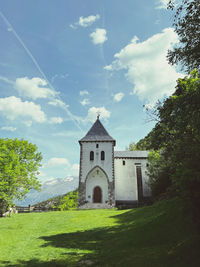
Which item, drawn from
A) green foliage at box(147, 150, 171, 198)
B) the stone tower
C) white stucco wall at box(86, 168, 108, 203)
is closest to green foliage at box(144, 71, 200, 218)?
green foliage at box(147, 150, 171, 198)

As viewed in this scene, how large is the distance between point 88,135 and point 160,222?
23465 millimetres

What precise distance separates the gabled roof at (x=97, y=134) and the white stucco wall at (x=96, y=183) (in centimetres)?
501

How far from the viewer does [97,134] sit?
31312 millimetres

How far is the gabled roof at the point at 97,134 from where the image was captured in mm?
30227

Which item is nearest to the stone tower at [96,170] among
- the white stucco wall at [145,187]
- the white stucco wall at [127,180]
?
the white stucco wall at [127,180]

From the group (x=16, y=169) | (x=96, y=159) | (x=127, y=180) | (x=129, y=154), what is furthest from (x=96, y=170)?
(x=16, y=169)

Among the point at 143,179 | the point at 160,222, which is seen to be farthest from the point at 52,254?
the point at 143,179

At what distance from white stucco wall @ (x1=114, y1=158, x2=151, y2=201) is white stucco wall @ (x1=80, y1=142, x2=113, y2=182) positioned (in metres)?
3.93

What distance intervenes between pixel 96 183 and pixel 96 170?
78.3 inches

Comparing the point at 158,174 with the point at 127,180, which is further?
the point at 127,180

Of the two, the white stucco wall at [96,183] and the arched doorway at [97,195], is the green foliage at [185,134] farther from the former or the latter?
the arched doorway at [97,195]

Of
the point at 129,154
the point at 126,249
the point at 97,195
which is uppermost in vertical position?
the point at 129,154

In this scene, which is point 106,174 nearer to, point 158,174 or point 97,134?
point 97,134

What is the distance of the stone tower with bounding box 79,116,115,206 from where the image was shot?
91.6 ft
